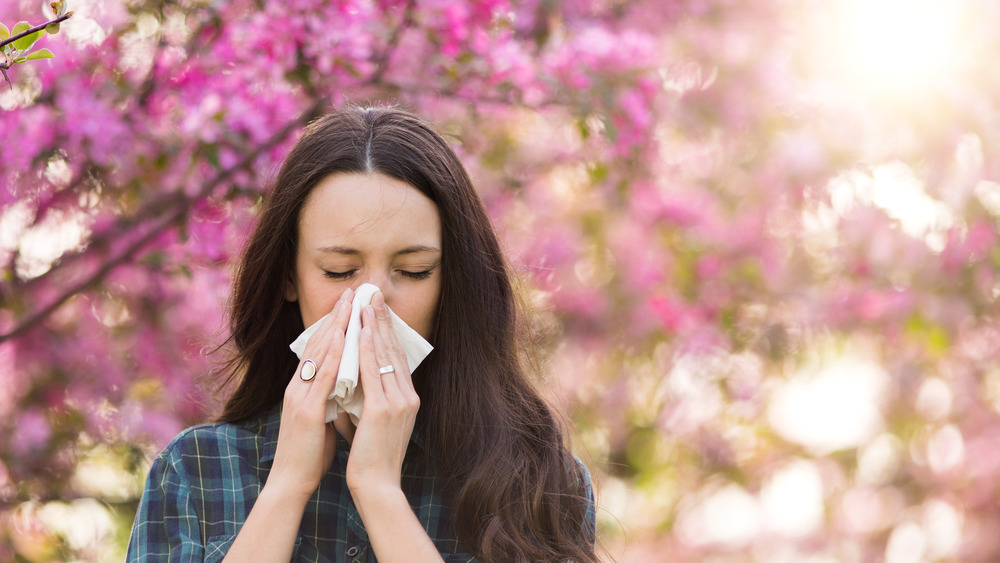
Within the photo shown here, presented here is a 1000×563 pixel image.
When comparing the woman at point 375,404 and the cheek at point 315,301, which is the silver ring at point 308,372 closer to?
the woman at point 375,404

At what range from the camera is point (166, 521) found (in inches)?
80.6

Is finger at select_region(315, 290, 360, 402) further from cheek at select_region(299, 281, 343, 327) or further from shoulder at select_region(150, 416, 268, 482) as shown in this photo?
shoulder at select_region(150, 416, 268, 482)

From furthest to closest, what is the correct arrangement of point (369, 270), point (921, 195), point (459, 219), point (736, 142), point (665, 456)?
point (665, 456)
point (736, 142)
point (921, 195)
point (459, 219)
point (369, 270)

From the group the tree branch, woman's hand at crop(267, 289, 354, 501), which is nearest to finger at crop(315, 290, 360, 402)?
woman's hand at crop(267, 289, 354, 501)

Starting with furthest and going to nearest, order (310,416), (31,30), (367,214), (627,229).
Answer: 1. (627,229)
2. (367,214)
3. (310,416)
4. (31,30)

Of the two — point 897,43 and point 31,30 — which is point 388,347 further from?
point 897,43

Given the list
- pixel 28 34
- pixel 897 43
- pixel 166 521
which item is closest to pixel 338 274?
pixel 166 521

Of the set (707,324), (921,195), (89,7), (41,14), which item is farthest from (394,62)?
(921,195)

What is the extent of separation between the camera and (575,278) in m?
4.96

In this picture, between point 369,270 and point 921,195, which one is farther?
point 921,195

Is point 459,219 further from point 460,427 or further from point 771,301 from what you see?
point 771,301

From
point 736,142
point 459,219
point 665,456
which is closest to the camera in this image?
point 459,219

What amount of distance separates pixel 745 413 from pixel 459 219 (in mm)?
A: 3412

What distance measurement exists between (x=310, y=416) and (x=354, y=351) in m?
0.15
